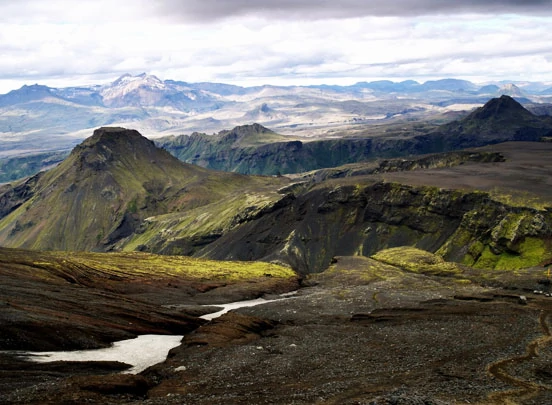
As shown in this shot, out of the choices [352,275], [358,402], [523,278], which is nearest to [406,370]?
[358,402]

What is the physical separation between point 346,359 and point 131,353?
1070 inches

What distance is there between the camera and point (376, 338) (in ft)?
242

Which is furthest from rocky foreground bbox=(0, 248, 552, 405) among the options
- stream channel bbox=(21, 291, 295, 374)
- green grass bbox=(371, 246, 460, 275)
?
green grass bbox=(371, 246, 460, 275)

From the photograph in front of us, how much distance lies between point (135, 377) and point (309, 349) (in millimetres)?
24744

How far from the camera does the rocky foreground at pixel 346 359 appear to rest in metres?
46.8

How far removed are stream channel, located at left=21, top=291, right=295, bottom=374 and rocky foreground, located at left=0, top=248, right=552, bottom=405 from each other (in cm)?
220

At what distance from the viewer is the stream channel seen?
195 feet

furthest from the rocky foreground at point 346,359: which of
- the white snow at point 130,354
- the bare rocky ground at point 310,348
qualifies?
the white snow at point 130,354

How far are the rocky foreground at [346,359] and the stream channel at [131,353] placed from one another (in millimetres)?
2202

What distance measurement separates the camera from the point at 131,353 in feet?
217

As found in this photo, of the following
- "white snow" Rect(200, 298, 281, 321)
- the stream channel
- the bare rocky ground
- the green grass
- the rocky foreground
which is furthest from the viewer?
the green grass

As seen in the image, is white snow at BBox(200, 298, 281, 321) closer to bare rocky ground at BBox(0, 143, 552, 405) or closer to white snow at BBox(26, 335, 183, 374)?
bare rocky ground at BBox(0, 143, 552, 405)

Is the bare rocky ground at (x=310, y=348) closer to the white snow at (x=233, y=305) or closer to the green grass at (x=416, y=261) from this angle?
the white snow at (x=233, y=305)

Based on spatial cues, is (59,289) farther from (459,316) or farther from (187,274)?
(459,316)
